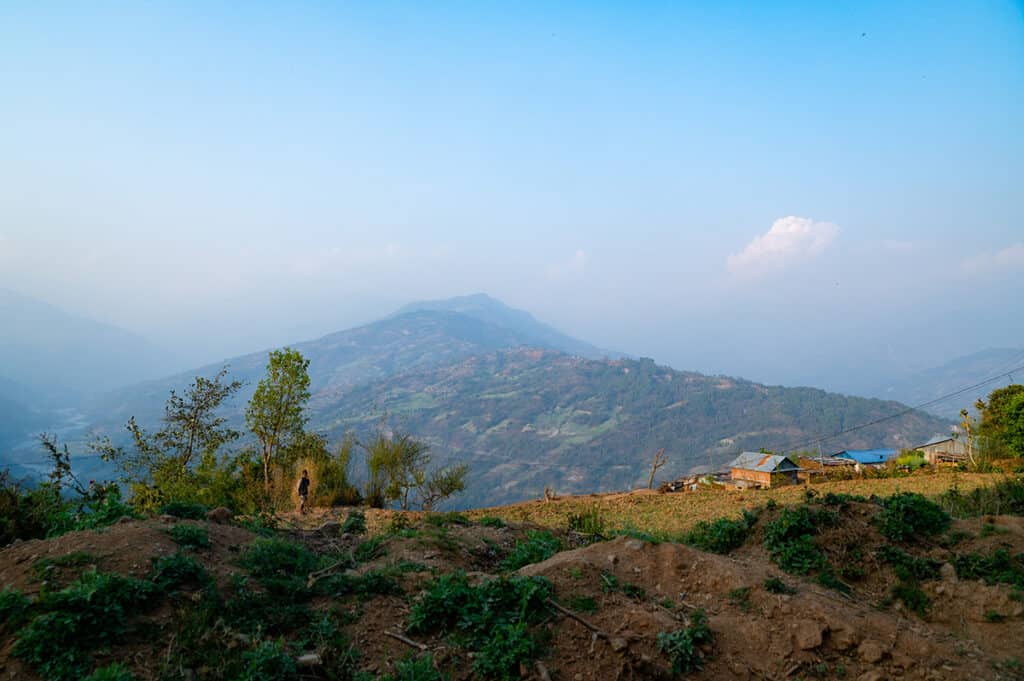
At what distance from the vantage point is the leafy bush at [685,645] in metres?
5.12

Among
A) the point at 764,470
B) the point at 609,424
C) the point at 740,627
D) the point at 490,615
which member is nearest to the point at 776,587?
the point at 740,627

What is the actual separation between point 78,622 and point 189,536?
215cm

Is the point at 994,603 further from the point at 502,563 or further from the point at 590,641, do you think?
the point at 502,563

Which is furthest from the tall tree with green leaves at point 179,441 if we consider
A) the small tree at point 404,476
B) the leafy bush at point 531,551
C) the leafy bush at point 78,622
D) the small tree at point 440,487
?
the leafy bush at point 78,622

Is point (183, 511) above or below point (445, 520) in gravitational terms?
above

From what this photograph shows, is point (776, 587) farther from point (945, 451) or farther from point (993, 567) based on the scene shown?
point (945, 451)

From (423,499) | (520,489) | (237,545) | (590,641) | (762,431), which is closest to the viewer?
(590,641)

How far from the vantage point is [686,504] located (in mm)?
20812

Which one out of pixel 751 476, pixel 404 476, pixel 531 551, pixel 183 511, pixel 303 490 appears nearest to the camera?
pixel 531 551

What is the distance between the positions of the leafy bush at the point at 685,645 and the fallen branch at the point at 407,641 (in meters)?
2.26

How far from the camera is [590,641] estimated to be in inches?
208

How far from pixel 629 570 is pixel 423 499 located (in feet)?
55.2

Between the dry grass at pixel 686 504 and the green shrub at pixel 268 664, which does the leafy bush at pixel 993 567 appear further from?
the dry grass at pixel 686 504

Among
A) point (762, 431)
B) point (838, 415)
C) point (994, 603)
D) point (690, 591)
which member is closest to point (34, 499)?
point (690, 591)
